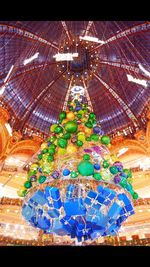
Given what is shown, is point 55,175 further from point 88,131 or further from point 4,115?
point 4,115

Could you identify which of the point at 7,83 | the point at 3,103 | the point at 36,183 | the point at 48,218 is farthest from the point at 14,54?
the point at 48,218

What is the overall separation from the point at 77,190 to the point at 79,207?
290mm

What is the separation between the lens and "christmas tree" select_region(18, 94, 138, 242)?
3.91 m

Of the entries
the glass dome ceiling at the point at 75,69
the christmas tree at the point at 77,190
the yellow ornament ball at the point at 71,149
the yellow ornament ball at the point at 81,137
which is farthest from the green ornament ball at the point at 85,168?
the glass dome ceiling at the point at 75,69

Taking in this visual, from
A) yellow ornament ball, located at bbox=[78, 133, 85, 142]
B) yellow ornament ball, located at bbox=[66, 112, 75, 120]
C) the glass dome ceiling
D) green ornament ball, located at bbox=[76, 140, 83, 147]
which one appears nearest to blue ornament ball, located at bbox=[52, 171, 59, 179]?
green ornament ball, located at bbox=[76, 140, 83, 147]

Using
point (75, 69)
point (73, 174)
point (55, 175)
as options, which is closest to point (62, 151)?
point (55, 175)

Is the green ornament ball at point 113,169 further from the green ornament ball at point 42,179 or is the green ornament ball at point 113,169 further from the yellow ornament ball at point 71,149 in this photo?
the green ornament ball at point 42,179

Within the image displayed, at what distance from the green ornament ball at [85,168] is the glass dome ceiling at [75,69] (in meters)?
6.03

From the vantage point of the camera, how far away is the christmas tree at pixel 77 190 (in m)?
3.91

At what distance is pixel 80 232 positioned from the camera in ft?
13.2

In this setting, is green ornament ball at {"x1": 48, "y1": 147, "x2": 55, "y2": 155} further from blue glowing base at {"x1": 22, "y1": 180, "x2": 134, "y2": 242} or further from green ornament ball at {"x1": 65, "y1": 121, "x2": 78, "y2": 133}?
blue glowing base at {"x1": 22, "y1": 180, "x2": 134, "y2": 242}

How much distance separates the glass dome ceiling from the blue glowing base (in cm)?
625

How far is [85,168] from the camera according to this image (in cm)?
411

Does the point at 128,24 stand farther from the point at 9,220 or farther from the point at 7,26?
the point at 9,220
